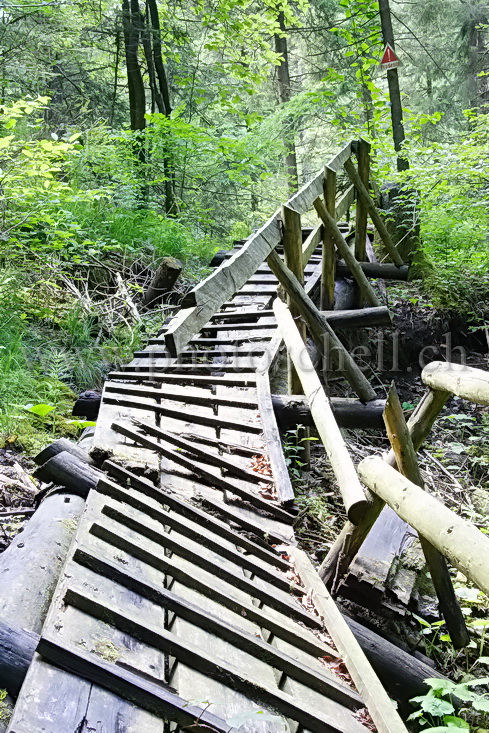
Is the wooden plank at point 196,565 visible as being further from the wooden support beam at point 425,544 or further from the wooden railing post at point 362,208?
the wooden railing post at point 362,208

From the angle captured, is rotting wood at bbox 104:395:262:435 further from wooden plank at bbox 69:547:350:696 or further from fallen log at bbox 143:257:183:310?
fallen log at bbox 143:257:183:310

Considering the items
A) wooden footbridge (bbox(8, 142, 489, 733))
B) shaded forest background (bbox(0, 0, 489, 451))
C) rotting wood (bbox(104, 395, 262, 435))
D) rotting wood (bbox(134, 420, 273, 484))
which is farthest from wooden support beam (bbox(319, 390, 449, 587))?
shaded forest background (bbox(0, 0, 489, 451))

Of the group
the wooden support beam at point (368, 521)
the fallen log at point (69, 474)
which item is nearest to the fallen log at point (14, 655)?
the fallen log at point (69, 474)

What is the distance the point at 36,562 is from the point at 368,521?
6.68 ft

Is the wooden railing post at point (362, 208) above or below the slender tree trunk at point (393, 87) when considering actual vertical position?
below

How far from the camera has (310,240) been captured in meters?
6.39

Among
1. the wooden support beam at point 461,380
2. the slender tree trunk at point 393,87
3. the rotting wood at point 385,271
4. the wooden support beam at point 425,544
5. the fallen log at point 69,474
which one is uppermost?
the slender tree trunk at point 393,87

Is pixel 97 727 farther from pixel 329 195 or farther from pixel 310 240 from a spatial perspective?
pixel 329 195

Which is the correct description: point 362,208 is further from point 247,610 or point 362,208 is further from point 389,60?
point 247,610

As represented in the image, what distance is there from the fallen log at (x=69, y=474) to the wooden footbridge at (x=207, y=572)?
14 millimetres

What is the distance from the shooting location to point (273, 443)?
13.3ft

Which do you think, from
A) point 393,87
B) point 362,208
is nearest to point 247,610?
point 362,208

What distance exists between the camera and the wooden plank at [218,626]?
6.67 ft

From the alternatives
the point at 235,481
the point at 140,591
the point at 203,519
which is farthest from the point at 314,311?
the point at 140,591
